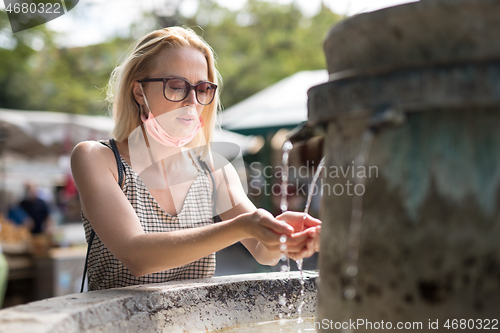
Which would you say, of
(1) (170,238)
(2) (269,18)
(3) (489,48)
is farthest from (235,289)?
(2) (269,18)

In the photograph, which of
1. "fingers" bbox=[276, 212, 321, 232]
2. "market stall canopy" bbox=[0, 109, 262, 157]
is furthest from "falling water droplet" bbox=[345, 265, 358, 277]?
"market stall canopy" bbox=[0, 109, 262, 157]

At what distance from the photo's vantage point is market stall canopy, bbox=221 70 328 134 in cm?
619

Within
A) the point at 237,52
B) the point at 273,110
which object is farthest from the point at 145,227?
→ the point at 237,52

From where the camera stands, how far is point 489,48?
3.10ft

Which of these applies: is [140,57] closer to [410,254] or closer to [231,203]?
[231,203]

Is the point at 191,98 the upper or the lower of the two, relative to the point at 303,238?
upper

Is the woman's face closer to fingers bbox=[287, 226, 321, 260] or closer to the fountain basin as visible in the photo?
the fountain basin

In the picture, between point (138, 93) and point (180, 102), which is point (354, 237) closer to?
point (180, 102)

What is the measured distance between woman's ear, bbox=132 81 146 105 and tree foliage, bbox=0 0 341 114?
1491 cm

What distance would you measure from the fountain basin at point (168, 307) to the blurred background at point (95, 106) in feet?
3.77

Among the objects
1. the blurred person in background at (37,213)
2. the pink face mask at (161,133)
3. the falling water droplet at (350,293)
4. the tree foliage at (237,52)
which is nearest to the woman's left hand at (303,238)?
the falling water droplet at (350,293)

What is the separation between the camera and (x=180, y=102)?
1.97m

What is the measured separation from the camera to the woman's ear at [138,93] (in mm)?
2070

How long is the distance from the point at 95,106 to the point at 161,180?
55.7 ft
